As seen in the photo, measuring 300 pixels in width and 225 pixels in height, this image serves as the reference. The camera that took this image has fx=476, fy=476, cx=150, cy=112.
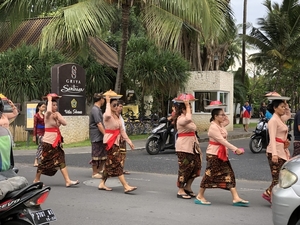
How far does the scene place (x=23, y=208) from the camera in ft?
15.9

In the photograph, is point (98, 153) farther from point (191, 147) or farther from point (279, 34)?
point (279, 34)

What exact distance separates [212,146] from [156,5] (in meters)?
10.2

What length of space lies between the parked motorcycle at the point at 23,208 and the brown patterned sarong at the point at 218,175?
10.5 ft

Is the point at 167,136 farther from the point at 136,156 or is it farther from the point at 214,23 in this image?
the point at 214,23

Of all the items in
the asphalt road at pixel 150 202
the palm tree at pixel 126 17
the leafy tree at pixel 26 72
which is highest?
the palm tree at pixel 126 17

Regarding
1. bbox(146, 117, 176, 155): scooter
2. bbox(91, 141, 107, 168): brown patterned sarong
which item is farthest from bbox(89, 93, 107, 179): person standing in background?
bbox(146, 117, 176, 155): scooter

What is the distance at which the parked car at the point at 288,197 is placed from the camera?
4930 millimetres

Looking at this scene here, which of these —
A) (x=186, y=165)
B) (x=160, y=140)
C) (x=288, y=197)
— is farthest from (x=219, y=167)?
(x=160, y=140)

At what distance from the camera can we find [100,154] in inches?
395

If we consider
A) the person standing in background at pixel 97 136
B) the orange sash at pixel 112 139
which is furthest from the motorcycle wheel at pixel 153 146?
the orange sash at pixel 112 139

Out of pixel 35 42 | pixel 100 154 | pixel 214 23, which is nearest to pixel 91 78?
pixel 35 42

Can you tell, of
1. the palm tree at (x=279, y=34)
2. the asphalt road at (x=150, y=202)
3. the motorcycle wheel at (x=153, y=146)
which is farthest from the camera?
the palm tree at (x=279, y=34)

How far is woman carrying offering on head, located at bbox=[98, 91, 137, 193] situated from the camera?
27.5ft

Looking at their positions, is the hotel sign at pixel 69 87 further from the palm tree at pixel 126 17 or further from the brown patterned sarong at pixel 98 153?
the brown patterned sarong at pixel 98 153
